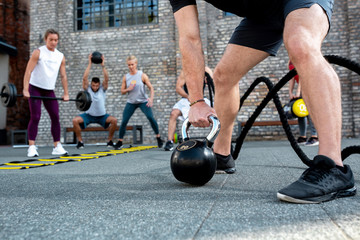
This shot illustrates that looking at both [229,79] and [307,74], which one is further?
[229,79]

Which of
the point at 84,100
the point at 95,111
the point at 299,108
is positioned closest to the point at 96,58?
the point at 95,111

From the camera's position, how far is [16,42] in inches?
480

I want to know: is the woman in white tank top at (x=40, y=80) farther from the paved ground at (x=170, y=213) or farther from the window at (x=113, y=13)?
the window at (x=113, y=13)

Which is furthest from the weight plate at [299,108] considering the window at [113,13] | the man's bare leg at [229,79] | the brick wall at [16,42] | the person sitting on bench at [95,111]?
the brick wall at [16,42]

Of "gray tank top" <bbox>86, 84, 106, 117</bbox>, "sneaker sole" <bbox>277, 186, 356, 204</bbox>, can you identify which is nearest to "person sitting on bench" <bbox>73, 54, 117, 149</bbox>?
"gray tank top" <bbox>86, 84, 106, 117</bbox>

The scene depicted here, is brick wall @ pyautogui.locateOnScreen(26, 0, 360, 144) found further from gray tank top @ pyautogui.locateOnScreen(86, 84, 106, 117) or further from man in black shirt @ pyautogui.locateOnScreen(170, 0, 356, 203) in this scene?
man in black shirt @ pyautogui.locateOnScreen(170, 0, 356, 203)

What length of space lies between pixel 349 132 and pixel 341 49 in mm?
2404

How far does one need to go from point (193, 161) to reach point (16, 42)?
42.0ft

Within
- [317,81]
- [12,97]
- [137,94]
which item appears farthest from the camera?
[137,94]

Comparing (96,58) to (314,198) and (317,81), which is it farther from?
(314,198)

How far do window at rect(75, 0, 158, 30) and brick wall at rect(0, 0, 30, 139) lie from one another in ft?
9.93

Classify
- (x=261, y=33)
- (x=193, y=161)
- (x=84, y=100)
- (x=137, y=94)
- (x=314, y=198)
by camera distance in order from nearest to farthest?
(x=314, y=198)
(x=193, y=161)
(x=261, y=33)
(x=84, y=100)
(x=137, y=94)

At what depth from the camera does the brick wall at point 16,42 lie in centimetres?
1182

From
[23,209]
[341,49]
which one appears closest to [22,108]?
[341,49]
